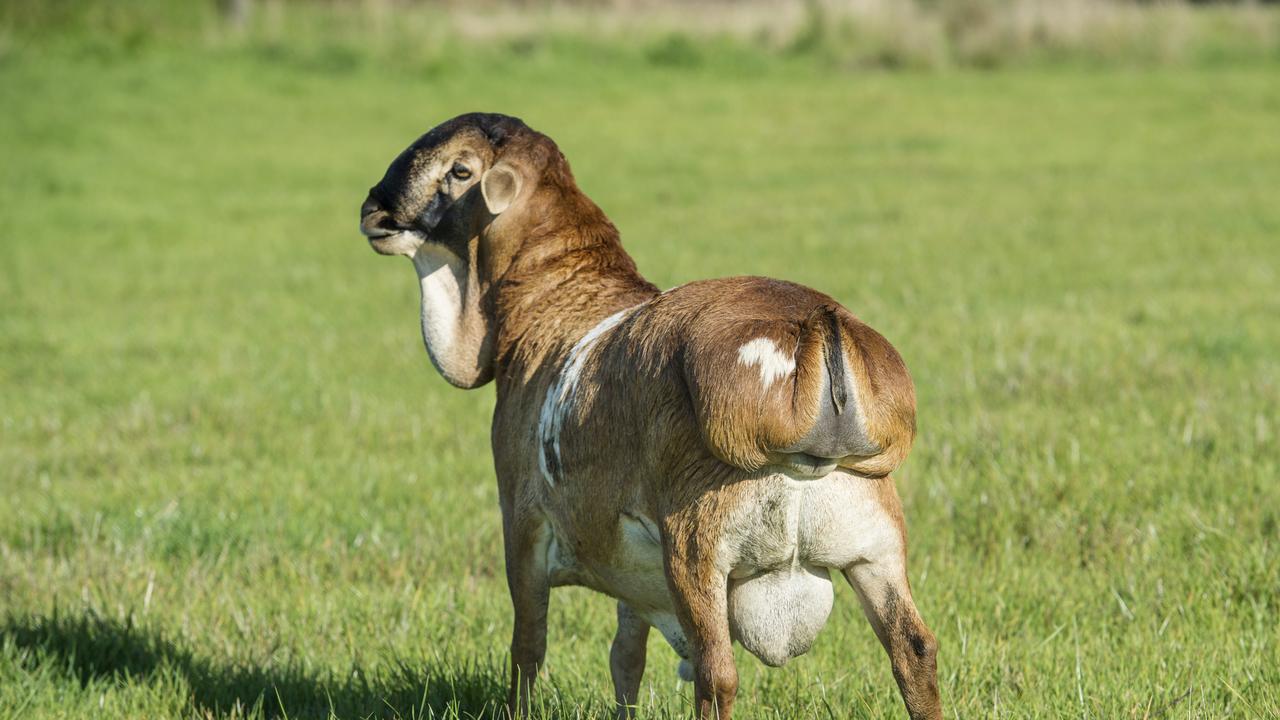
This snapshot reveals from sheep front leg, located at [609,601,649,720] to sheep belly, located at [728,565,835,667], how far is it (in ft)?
2.35

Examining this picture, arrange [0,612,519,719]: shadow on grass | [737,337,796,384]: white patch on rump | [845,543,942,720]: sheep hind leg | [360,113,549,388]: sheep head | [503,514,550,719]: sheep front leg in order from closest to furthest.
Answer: [737,337,796,384]: white patch on rump < [845,543,942,720]: sheep hind leg < [503,514,550,719]: sheep front leg < [360,113,549,388]: sheep head < [0,612,519,719]: shadow on grass

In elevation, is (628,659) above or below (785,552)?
below

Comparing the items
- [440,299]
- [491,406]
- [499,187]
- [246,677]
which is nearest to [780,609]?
[499,187]

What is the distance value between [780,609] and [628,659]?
2.86 feet

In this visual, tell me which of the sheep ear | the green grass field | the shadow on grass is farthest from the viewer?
the green grass field

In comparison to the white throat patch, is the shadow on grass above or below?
below

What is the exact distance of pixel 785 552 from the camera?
289cm

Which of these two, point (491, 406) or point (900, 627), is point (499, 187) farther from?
point (491, 406)

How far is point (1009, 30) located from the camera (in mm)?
26188

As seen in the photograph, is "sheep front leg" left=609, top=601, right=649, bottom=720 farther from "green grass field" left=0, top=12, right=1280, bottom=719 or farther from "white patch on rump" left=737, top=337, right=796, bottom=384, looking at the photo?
"white patch on rump" left=737, top=337, right=796, bottom=384

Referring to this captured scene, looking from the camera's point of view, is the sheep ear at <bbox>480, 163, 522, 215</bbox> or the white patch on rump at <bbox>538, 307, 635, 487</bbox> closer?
the white patch on rump at <bbox>538, 307, 635, 487</bbox>

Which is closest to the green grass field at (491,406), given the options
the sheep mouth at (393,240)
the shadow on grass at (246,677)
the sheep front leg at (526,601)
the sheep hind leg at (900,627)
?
the shadow on grass at (246,677)

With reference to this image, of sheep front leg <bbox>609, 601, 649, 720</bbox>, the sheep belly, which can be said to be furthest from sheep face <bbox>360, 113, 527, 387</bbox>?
the sheep belly

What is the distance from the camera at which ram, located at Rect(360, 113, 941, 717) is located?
2.79 meters
